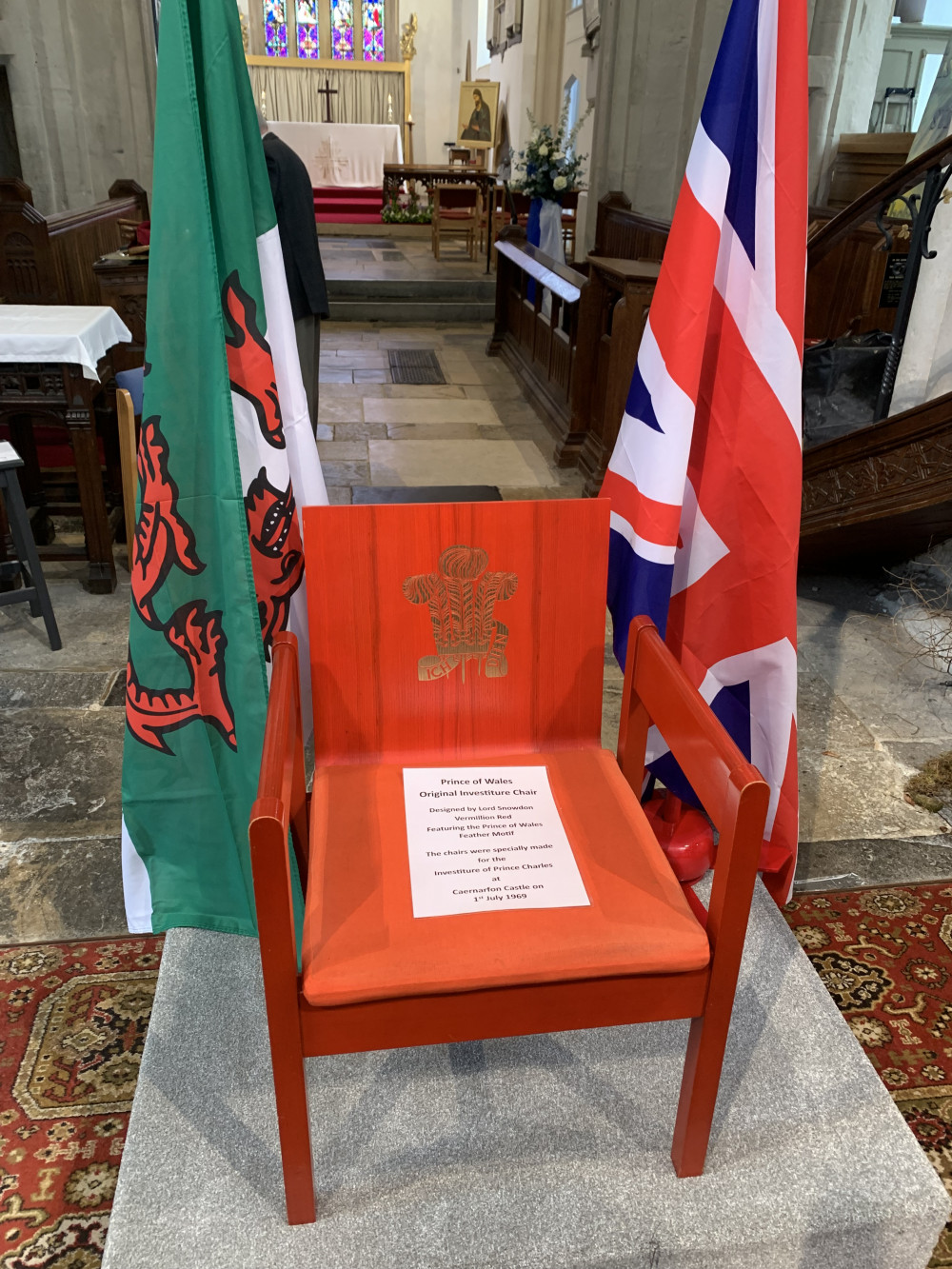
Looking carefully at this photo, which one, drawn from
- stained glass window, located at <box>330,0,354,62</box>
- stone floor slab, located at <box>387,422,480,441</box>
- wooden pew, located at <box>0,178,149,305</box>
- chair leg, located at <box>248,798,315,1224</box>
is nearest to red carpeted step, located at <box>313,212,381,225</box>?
stained glass window, located at <box>330,0,354,62</box>

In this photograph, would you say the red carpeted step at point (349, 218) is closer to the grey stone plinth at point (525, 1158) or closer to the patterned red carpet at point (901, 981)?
the patterned red carpet at point (901, 981)

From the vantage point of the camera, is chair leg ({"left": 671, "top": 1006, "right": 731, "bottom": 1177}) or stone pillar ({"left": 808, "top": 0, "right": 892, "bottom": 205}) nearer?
chair leg ({"left": 671, "top": 1006, "right": 731, "bottom": 1177})

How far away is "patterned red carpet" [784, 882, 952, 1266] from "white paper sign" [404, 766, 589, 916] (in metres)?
0.84

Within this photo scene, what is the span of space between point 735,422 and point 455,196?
909 centimetres

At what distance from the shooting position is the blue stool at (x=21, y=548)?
2674mm

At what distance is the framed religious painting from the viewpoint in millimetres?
12477

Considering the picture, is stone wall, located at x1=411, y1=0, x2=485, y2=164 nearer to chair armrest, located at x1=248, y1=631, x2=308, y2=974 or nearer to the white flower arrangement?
the white flower arrangement

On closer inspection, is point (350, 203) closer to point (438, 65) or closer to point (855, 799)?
point (438, 65)

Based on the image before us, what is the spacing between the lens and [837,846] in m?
2.26

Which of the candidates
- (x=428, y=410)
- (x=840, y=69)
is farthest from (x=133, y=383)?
(x=840, y=69)

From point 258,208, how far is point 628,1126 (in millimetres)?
1561

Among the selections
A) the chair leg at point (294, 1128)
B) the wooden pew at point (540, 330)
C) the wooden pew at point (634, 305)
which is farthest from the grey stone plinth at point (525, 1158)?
the wooden pew at point (540, 330)

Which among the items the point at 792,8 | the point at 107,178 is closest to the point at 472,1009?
the point at 792,8

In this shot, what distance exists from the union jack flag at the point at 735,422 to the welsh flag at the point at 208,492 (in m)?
0.63
